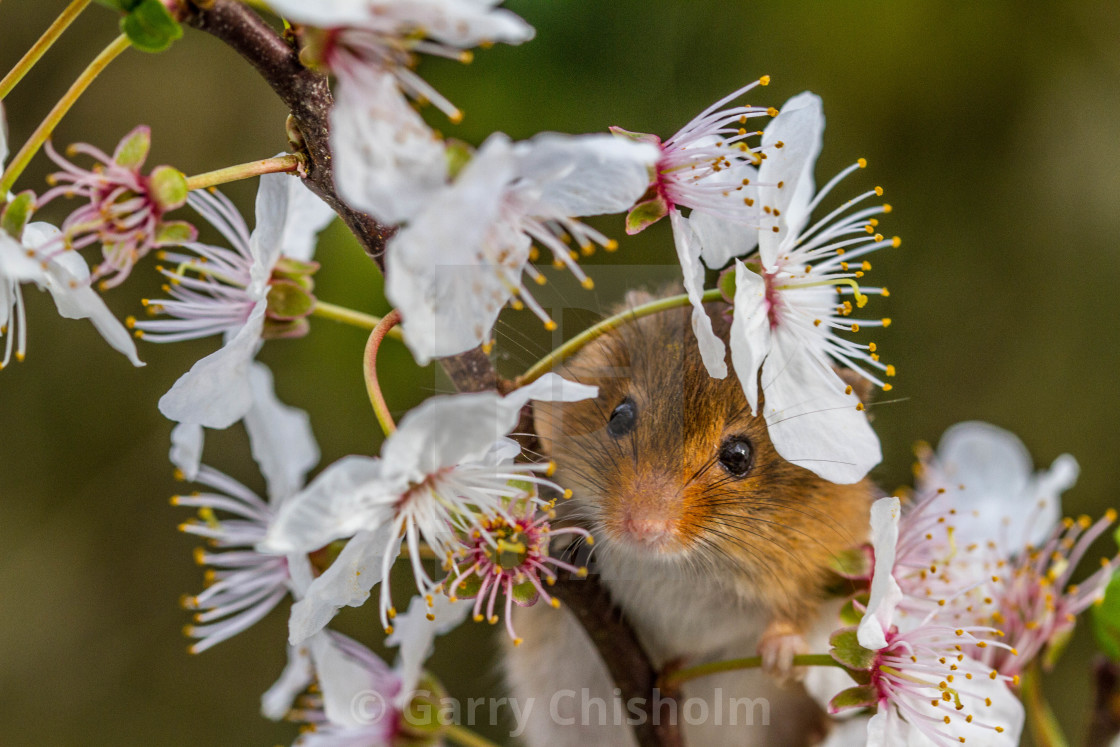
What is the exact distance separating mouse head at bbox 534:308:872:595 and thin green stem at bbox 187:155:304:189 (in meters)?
0.53

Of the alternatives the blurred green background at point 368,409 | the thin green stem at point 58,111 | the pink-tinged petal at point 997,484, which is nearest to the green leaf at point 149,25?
the thin green stem at point 58,111

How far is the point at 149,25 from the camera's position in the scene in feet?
2.56

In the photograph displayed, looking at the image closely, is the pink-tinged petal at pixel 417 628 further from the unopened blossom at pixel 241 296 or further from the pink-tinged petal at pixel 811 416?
the pink-tinged petal at pixel 811 416

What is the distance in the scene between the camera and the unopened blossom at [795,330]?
996 millimetres

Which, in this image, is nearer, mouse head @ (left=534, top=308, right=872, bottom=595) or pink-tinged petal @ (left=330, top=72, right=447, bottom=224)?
pink-tinged petal @ (left=330, top=72, right=447, bottom=224)

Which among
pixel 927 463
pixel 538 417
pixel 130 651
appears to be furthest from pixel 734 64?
pixel 130 651

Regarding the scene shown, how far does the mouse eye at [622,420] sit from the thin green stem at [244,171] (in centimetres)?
52

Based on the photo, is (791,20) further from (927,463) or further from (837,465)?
(837,465)

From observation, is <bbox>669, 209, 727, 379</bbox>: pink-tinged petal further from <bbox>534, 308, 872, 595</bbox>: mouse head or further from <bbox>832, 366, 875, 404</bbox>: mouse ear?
<bbox>832, 366, 875, 404</bbox>: mouse ear

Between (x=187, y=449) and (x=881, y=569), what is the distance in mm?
751

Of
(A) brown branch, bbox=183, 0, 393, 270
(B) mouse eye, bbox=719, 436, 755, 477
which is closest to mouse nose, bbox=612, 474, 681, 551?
(B) mouse eye, bbox=719, 436, 755, 477

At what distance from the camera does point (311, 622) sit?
0.96 meters

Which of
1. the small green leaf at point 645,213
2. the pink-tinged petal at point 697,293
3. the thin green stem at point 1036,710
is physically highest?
the small green leaf at point 645,213

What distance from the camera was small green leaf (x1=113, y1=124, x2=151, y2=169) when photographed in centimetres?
86
